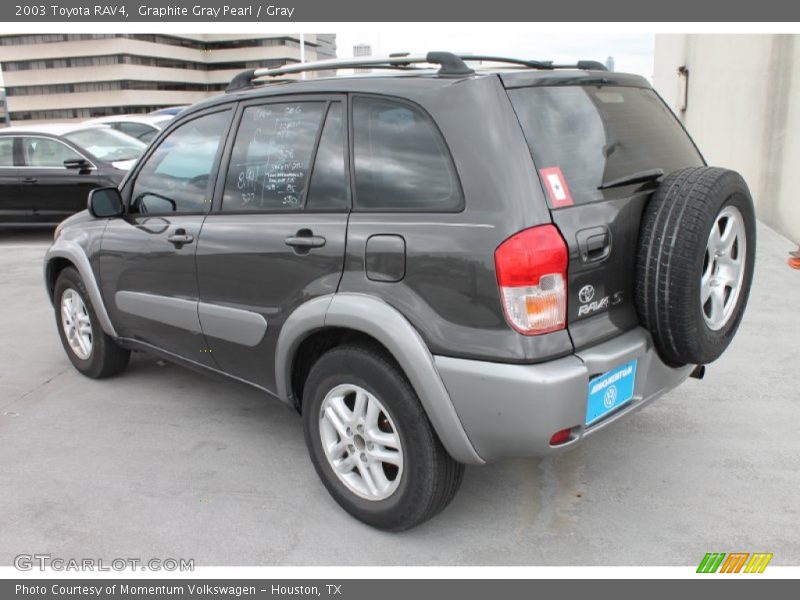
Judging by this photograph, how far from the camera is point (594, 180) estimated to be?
273 cm

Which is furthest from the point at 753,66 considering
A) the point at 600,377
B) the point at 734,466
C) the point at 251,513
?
the point at 251,513

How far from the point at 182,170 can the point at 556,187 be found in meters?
2.10

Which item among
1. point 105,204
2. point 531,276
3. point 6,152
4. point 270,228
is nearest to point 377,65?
point 270,228

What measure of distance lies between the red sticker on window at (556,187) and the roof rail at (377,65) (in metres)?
0.52

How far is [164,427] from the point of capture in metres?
4.04

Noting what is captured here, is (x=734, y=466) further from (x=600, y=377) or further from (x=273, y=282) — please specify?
(x=273, y=282)

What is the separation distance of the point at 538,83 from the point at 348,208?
0.88 metres

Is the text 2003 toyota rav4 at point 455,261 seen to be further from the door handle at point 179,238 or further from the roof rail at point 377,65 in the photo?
the door handle at point 179,238

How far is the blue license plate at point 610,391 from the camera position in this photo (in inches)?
101

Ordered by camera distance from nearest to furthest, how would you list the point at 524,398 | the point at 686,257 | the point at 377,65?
1. the point at 524,398
2. the point at 686,257
3. the point at 377,65

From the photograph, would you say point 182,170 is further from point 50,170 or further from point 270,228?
point 50,170

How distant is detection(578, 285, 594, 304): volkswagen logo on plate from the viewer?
8.45ft

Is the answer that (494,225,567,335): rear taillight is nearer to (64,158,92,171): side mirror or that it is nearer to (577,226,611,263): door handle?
(577,226,611,263): door handle

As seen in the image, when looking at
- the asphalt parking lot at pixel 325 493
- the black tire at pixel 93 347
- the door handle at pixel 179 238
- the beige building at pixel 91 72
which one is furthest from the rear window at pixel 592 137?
the beige building at pixel 91 72
